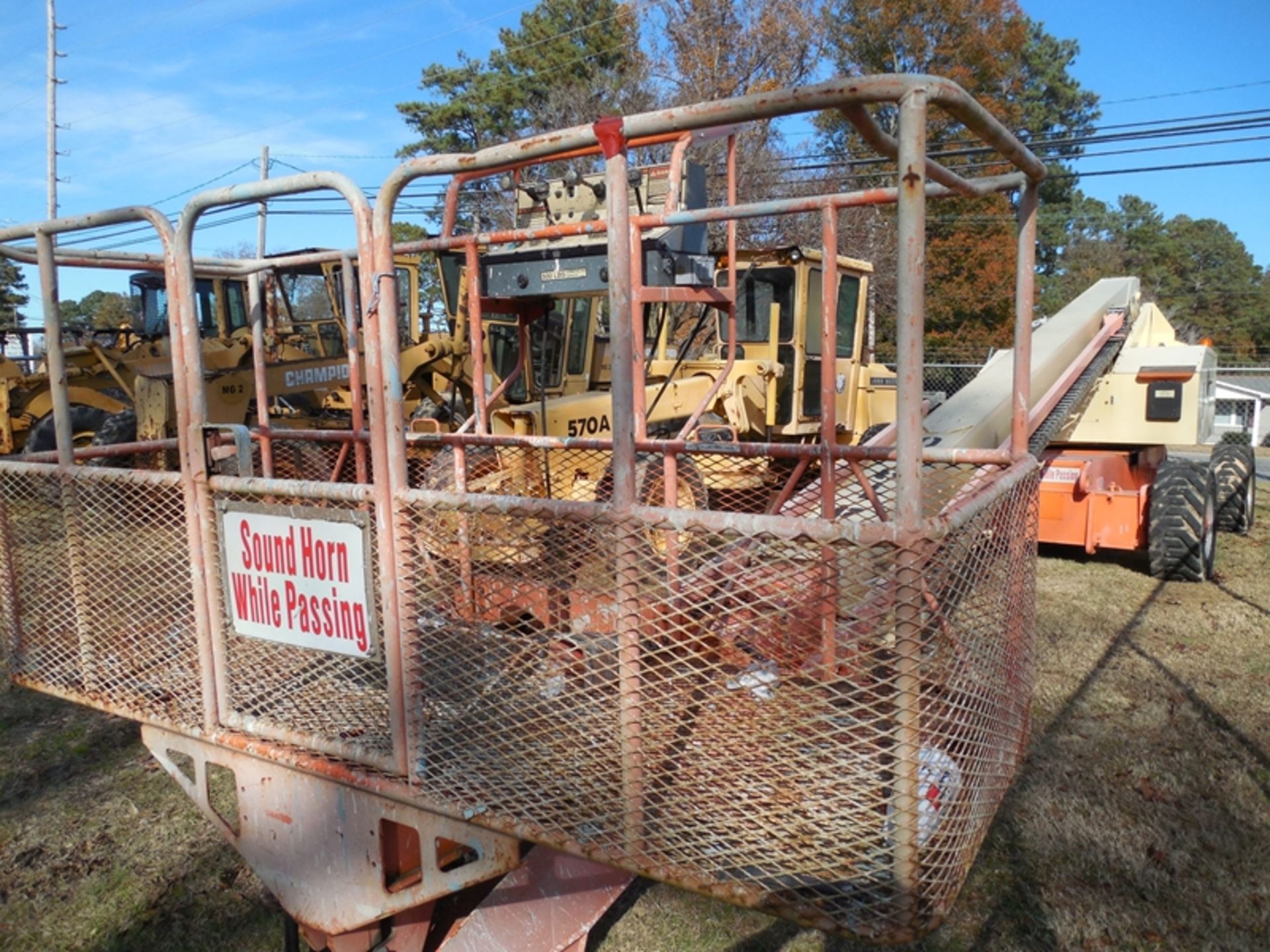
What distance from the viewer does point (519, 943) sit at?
2.55m

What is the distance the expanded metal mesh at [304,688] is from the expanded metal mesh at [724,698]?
0.79ft

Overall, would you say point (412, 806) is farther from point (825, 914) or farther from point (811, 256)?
point (811, 256)

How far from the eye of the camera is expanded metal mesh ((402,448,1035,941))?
1.69 metres

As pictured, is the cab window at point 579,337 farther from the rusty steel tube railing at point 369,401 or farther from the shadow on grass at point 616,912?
the rusty steel tube railing at point 369,401

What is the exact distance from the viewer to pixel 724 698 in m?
1.89

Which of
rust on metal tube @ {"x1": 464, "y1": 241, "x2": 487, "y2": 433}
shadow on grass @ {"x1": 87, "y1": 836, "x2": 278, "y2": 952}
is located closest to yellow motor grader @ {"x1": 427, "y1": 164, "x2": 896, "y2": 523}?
rust on metal tube @ {"x1": 464, "y1": 241, "x2": 487, "y2": 433}

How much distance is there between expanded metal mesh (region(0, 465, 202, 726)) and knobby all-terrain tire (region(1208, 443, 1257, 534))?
911 centimetres

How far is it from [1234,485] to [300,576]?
9.54 m

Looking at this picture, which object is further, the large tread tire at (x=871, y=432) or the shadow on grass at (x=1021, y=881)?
the large tread tire at (x=871, y=432)

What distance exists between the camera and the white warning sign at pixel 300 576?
7.03ft

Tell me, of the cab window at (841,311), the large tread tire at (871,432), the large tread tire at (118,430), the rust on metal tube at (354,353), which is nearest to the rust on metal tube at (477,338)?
the rust on metal tube at (354,353)

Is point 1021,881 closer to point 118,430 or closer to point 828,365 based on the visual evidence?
point 828,365

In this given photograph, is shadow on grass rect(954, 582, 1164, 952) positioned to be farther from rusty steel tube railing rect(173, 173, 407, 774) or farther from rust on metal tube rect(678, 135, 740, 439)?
rusty steel tube railing rect(173, 173, 407, 774)

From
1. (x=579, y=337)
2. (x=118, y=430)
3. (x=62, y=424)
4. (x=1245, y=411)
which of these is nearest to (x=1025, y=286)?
(x=62, y=424)
